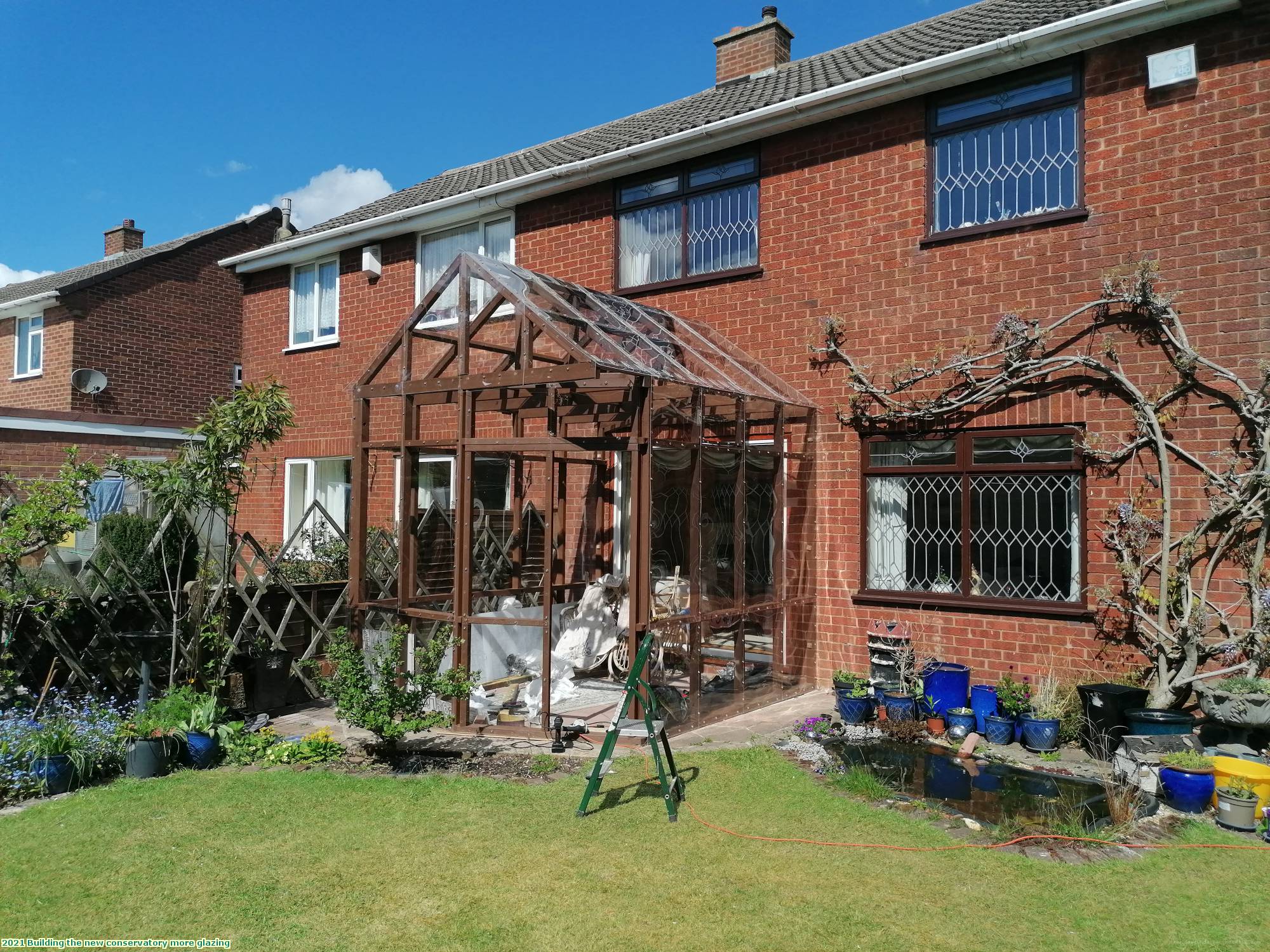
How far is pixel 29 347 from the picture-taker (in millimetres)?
19750

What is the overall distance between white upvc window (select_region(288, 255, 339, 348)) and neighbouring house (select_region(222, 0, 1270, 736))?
3766 millimetres

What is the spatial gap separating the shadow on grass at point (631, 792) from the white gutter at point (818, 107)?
6.82m

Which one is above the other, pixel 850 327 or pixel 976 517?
pixel 850 327

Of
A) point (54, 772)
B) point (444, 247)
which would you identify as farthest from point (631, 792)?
point (444, 247)

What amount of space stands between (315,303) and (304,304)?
319 mm

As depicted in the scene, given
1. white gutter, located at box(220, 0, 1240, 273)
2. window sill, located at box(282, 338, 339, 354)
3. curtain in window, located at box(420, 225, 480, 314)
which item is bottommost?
window sill, located at box(282, 338, 339, 354)

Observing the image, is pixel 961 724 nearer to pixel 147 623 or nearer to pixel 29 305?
pixel 147 623

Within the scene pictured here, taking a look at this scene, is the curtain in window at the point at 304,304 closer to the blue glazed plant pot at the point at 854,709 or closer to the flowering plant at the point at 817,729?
the flowering plant at the point at 817,729

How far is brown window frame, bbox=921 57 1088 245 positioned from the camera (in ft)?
28.0

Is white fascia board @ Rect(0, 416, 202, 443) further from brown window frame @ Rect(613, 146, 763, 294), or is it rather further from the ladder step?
the ladder step

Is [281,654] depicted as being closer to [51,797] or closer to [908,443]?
[51,797]

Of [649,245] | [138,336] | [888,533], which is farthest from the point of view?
[138,336]


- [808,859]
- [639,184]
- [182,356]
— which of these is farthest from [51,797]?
[182,356]

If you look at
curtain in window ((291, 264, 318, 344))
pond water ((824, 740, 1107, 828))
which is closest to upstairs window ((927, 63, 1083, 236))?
pond water ((824, 740, 1107, 828))
